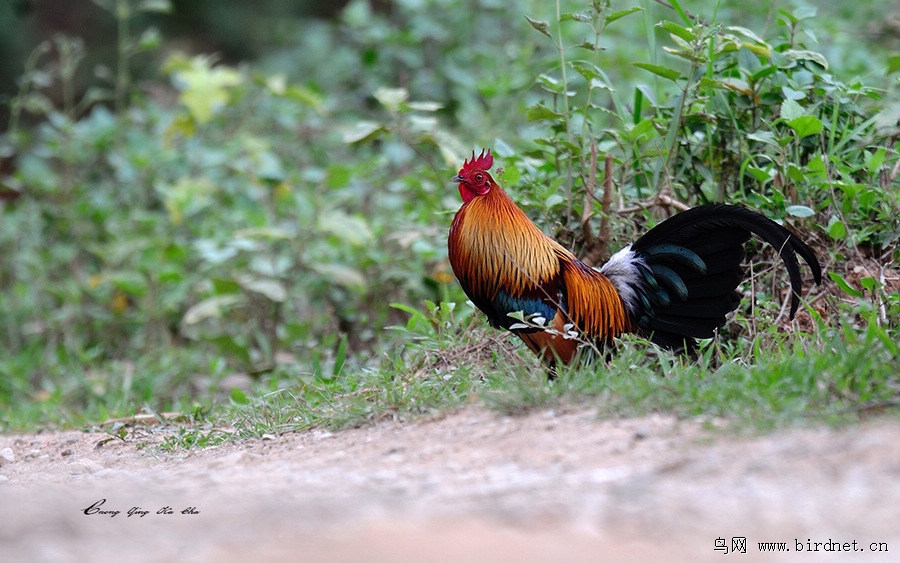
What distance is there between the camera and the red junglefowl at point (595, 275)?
3.90 metres

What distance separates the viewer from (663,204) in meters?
4.56

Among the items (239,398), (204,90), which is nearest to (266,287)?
(239,398)

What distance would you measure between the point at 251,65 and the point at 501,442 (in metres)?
9.01

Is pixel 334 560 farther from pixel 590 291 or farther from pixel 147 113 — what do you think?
pixel 147 113

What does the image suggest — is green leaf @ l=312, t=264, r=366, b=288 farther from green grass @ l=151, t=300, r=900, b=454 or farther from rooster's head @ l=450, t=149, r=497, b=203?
rooster's head @ l=450, t=149, r=497, b=203

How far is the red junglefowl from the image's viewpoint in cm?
390

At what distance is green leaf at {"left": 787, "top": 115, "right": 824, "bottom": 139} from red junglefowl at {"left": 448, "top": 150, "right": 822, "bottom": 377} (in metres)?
0.57

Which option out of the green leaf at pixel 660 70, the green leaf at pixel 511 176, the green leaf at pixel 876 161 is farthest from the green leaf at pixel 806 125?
the green leaf at pixel 511 176

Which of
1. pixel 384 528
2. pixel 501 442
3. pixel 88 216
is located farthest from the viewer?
pixel 88 216

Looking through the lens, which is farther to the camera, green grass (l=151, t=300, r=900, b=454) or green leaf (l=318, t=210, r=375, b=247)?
green leaf (l=318, t=210, r=375, b=247)

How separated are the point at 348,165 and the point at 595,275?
12.8ft

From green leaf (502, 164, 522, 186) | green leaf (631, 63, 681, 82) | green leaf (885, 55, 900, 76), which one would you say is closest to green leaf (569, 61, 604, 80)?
green leaf (631, 63, 681, 82)

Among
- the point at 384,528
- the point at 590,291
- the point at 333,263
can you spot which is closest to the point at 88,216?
the point at 333,263

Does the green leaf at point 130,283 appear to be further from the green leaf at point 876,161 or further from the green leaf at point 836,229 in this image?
the green leaf at point 876,161
